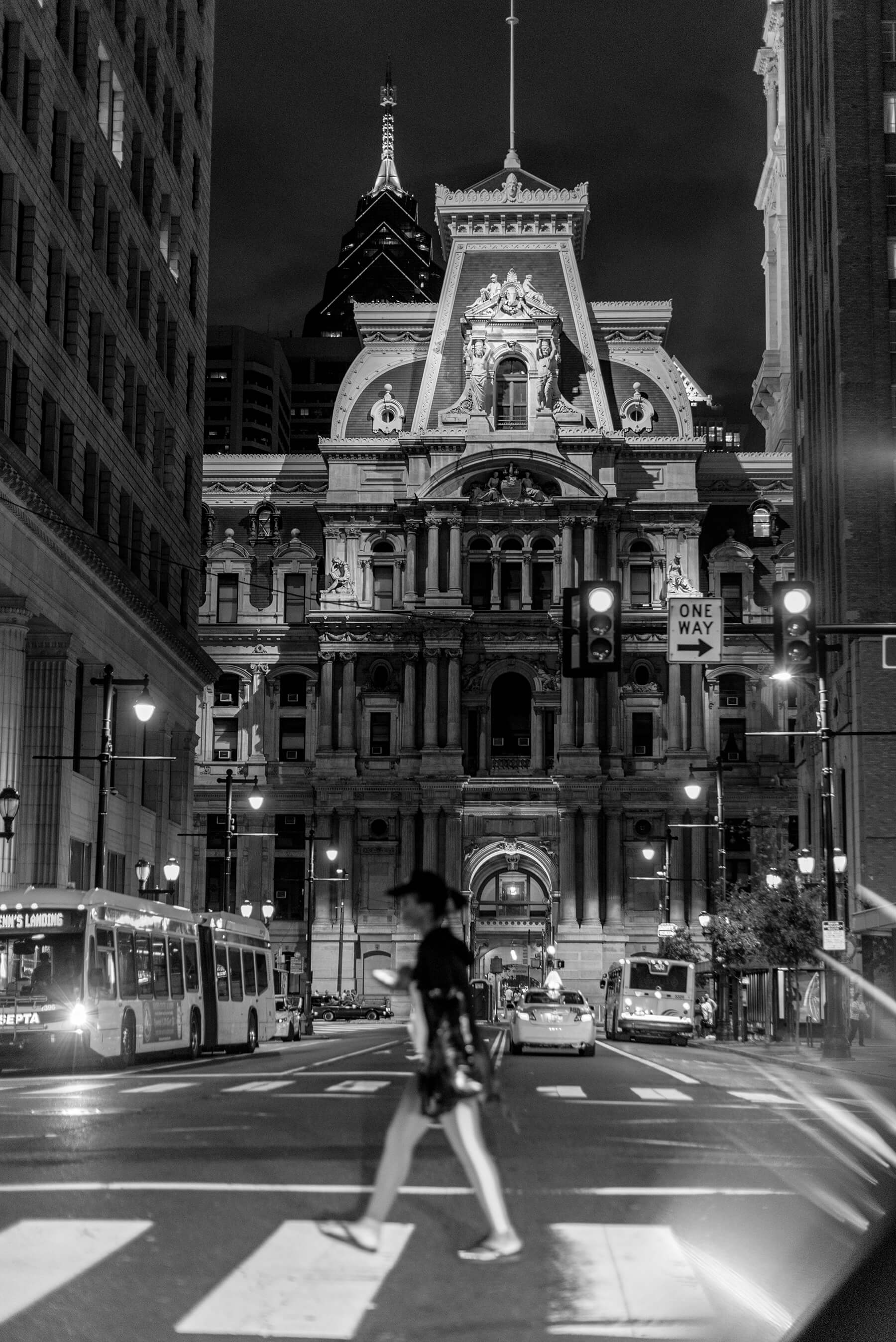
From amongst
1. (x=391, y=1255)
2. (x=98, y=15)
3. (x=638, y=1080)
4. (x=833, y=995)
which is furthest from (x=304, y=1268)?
(x=98, y=15)

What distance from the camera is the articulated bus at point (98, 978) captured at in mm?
32438

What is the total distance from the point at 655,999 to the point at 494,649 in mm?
43227

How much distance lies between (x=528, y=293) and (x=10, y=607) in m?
62.7

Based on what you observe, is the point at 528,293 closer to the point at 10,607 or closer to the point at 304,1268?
the point at 10,607

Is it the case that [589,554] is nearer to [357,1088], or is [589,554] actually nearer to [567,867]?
[567,867]

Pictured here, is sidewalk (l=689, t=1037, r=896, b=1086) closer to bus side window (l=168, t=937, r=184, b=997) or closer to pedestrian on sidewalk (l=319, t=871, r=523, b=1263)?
bus side window (l=168, t=937, r=184, b=997)

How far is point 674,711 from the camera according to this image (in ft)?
330

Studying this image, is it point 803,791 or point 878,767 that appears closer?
point 878,767

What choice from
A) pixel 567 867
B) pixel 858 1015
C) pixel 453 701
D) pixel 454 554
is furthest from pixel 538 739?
pixel 858 1015

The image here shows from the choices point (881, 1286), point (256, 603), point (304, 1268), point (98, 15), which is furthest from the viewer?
point (256, 603)

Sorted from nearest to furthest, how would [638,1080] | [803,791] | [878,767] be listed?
[638,1080] < [878,767] < [803,791]

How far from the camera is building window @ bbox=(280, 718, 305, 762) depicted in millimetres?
105625

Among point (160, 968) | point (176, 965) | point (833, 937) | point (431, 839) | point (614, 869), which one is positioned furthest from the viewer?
point (431, 839)

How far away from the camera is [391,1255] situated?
10.9 metres
